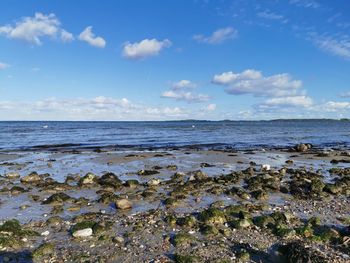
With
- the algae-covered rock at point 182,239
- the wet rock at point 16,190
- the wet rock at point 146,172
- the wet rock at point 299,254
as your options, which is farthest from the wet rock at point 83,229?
the wet rock at point 146,172

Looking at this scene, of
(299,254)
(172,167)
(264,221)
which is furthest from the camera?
(172,167)

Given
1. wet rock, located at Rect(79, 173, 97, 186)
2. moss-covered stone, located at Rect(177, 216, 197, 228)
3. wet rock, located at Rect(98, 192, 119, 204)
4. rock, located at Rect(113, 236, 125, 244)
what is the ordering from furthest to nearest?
wet rock, located at Rect(79, 173, 97, 186) → wet rock, located at Rect(98, 192, 119, 204) → moss-covered stone, located at Rect(177, 216, 197, 228) → rock, located at Rect(113, 236, 125, 244)

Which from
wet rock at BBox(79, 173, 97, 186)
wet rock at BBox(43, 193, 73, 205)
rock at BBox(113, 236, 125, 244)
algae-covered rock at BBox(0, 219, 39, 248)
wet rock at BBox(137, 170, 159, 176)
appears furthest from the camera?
wet rock at BBox(137, 170, 159, 176)

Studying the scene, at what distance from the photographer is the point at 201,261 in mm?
8273

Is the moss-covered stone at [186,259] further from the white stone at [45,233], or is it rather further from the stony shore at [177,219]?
the white stone at [45,233]

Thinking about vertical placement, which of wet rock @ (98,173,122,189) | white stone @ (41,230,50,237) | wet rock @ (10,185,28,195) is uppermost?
wet rock @ (98,173,122,189)

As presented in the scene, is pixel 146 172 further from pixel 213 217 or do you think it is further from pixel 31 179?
pixel 213 217

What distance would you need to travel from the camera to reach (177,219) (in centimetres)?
1101

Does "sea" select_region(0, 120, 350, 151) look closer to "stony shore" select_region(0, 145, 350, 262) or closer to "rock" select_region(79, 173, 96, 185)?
"rock" select_region(79, 173, 96, 185)

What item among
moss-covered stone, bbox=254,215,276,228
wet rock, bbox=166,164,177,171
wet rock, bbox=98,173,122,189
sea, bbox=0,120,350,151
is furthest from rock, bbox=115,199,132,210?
sea, bbox=0,120,350,151

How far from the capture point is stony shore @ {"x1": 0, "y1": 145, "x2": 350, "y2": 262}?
868 cm

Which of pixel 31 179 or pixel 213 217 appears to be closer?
pixel 213 217

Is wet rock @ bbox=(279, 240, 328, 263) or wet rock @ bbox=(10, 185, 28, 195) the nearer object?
wet rock @ bbox=(279, 240, 328, 263)

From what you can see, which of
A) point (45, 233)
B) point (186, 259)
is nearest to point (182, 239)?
point (186, 259)
